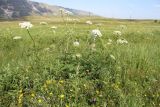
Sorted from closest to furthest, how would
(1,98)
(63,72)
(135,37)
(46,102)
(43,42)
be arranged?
(46,102) < (1,98) < (63,72) < (43,42) < (135,37)

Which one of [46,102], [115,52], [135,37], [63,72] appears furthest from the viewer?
[135,37]

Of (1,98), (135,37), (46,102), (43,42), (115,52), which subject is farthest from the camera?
(135,37)

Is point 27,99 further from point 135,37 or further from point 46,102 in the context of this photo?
point 135,37

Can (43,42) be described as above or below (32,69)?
below

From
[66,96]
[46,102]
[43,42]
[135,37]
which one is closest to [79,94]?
[66,96]

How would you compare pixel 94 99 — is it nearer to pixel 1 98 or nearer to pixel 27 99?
pixel 27 99

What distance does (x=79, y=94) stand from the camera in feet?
22.7

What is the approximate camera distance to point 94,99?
267 inches

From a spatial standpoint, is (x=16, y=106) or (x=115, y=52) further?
(x=115, y=52)

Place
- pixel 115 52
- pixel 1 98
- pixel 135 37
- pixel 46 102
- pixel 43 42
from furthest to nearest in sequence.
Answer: pixel 135 37, pixel 43 42, pixel 115 52, pixel 1 98, pixel 46 102

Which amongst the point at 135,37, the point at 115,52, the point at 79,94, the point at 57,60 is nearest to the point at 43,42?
the point at 135,37

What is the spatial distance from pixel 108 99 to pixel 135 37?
15095 mm

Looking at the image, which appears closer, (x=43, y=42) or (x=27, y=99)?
(x=27, y=99)

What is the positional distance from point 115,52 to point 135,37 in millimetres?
12178
